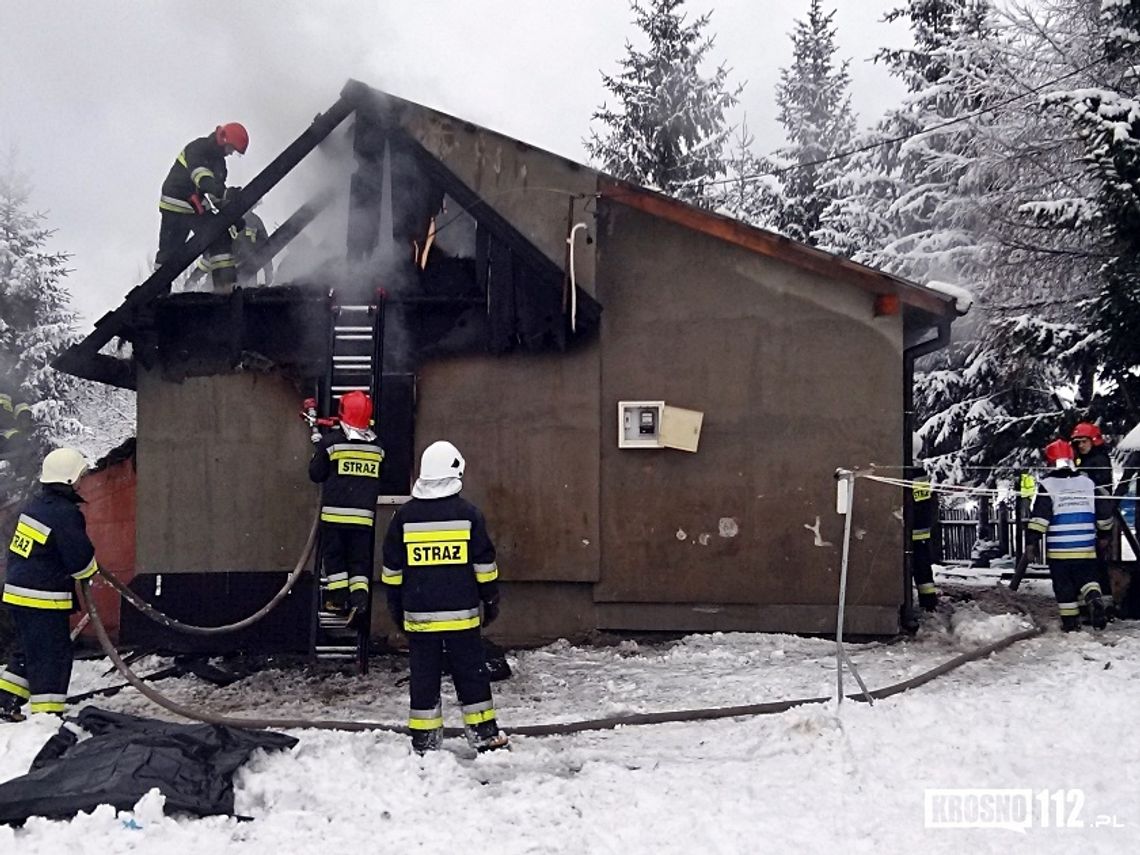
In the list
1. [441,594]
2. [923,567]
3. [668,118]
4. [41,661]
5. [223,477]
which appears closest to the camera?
[441,594]

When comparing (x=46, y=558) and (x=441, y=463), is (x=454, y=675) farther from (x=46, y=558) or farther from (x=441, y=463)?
(x=46, y=558)

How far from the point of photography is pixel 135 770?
Result: 478 centimetres

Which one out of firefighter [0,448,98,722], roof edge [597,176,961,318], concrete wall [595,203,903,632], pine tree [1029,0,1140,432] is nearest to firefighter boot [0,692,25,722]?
firefighter [0,448,98,722]

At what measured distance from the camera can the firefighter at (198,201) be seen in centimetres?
928

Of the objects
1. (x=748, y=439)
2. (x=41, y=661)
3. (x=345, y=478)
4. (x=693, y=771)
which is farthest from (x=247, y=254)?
(x=693, y=771)

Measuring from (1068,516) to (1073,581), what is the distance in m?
0.58

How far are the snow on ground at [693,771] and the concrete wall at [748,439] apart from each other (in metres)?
1.19

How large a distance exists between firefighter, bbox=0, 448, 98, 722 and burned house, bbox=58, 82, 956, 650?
2.45 meters

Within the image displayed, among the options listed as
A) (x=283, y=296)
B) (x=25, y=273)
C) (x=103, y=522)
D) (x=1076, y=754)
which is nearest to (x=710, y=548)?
(x=1076, y=754)

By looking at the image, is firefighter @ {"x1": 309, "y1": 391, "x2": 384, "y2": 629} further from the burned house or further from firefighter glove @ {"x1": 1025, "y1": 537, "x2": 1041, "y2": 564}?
firefighter glove @ {"x1": 1025, "y1": 537, "x2": 1041, "y2": 564}

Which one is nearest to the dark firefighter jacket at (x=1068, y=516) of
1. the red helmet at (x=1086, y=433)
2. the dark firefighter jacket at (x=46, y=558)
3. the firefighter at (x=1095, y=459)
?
the firefighter at (x=1095, y=459)

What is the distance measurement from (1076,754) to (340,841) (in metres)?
3.92

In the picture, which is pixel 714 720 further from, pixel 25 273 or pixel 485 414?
pixel 25 273

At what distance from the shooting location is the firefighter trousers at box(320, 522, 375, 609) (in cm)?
789
